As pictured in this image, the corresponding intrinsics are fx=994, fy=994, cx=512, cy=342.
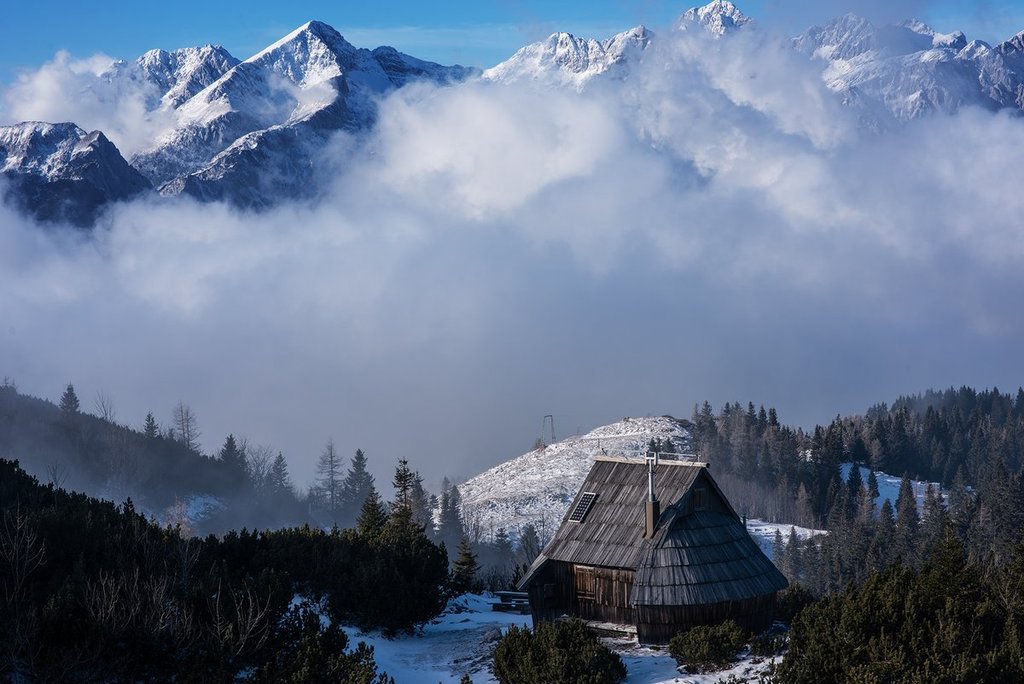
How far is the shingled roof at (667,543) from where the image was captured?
3838 cm

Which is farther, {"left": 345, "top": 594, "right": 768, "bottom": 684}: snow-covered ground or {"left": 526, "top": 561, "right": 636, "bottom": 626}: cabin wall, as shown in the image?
{"left": 526, "top": 561, "right": 636, "bottom": 626}: cabin wall

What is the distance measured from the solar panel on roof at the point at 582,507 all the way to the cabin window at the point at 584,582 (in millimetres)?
2269

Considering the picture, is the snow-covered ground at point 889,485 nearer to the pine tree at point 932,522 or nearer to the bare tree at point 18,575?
the pine tree at point 932,522

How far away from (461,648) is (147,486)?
350ft

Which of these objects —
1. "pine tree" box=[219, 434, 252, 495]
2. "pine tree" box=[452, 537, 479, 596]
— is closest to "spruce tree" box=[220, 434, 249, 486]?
"pine tree" box=[219, 434, 252, 495]

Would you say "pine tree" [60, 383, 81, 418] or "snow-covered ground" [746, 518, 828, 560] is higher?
"pine tree" [60, 383, 81, 418]

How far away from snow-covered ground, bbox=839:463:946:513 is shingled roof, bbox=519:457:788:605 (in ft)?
466

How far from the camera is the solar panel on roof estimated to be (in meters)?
42.5

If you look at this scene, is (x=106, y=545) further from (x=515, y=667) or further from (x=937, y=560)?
(x=937, y=560)

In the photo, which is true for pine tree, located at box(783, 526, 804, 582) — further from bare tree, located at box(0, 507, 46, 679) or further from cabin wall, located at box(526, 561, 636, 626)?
bare tree, located at box(0, 507, 46, 679)

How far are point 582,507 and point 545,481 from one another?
13390 cm

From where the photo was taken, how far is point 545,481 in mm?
175375

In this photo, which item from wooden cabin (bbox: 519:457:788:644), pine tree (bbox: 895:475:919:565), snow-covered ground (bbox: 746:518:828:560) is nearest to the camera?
wooden cabin (bbox: 519:457:788:644)

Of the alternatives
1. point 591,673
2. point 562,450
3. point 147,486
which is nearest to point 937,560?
point 591,673
